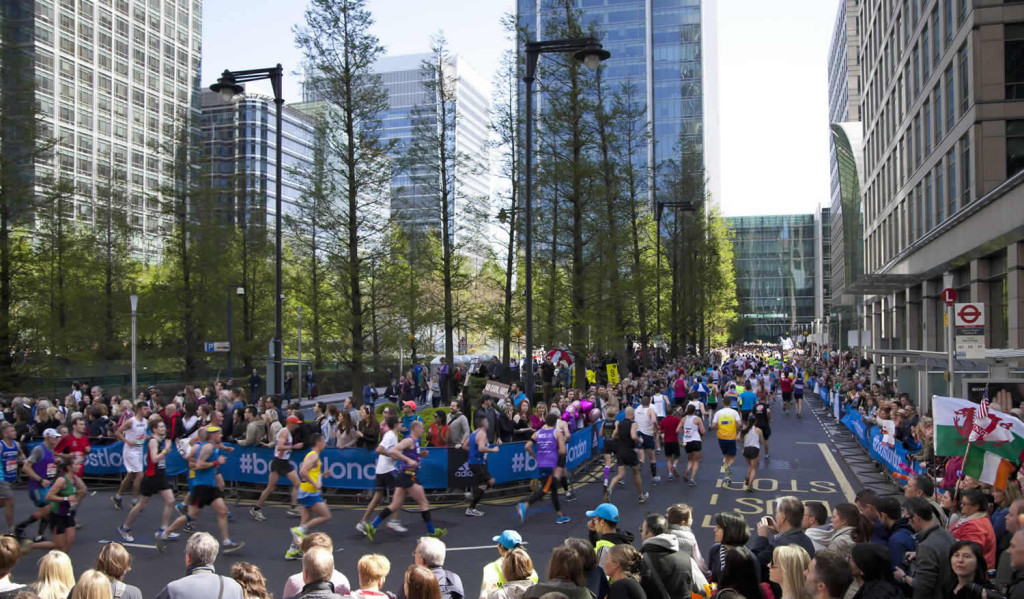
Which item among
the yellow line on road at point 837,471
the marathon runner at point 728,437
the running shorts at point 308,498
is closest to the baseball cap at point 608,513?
the running shorts at point 308,498

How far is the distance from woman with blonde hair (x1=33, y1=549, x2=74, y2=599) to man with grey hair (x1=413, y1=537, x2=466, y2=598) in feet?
7.99

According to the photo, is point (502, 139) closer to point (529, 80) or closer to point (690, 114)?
point (529, 80)

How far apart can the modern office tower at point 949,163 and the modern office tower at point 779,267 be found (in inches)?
2838

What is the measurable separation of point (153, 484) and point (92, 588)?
7.10m

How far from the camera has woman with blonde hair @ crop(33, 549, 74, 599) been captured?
5.26 meters

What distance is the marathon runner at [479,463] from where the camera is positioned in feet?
41.9

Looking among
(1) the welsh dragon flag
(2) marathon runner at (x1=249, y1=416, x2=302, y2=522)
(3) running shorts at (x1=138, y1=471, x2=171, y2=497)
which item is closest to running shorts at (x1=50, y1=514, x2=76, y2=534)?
(3) running shorts at (x1=138, y1=471, x2=171, y2=497)

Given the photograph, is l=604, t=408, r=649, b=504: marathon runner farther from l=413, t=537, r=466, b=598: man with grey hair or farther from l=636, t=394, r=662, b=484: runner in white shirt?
l=413, t=537, r=466, b=598: man with grey hair

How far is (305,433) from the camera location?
13.6m

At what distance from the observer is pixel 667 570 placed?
→ 5613 millimetres

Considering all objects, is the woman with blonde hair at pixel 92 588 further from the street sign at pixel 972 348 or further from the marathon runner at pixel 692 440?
the street sign at pixel 972 348

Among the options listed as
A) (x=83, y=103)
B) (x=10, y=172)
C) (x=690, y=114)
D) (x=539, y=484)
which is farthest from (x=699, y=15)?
(x=539, y=484)

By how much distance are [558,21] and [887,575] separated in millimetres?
25979

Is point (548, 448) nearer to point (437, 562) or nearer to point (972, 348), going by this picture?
point (437, 562)
